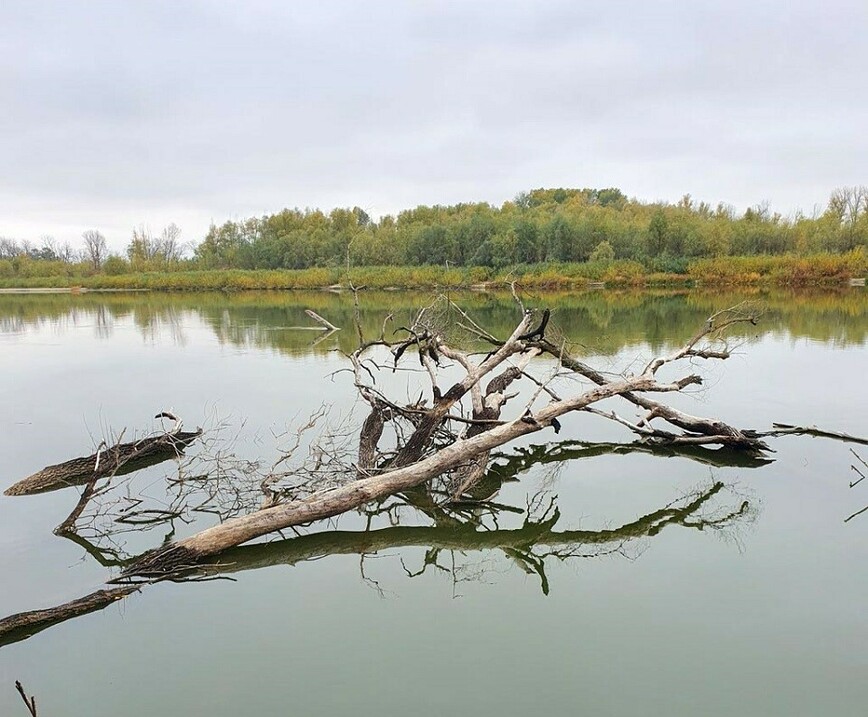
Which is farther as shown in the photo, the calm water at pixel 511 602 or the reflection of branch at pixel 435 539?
the reflection of branch at pixel 435 539

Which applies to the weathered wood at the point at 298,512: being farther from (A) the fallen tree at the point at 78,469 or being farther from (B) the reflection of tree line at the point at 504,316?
(B) the reflection of tree line at the point at 504,316

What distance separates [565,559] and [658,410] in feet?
8.35

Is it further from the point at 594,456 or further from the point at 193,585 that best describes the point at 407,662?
the point at 594,456

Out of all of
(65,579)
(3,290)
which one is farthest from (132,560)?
(3,290)

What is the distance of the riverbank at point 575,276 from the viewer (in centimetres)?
3500

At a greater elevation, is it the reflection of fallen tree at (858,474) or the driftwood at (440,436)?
the driftwood at (440,436)

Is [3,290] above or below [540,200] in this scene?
below

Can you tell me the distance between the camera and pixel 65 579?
469 centimetres

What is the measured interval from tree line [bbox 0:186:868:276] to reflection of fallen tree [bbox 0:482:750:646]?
25.0 meters

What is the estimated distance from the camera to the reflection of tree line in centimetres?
1568

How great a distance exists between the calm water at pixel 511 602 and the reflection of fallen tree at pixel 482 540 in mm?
20

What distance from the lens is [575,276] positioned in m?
37.8

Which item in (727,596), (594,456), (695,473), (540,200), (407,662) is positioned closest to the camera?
(407,662)

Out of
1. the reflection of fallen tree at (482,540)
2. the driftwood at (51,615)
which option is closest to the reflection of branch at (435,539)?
the reflection of fallen tree at (482,540)
